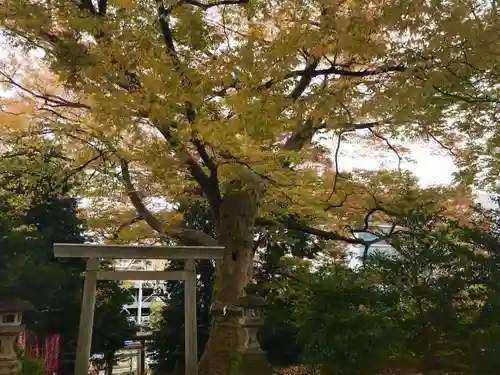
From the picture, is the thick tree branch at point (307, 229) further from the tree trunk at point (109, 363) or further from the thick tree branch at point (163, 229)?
the tree trunk at point (109, 363)

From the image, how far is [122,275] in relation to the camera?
6965 millimetres

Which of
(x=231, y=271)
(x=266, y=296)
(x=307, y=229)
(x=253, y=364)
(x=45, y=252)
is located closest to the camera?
(x=253, y=364)

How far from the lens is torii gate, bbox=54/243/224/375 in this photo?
21.6 feet

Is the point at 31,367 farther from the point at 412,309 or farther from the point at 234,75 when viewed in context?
the point at 412,309

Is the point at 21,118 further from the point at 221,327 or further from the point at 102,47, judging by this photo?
the point at 221,327

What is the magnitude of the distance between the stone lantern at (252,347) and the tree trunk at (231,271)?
63.4 inches

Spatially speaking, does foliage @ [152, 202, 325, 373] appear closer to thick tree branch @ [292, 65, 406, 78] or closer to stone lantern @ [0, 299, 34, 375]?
thick tree branch @ [292, 65, 406, 78]

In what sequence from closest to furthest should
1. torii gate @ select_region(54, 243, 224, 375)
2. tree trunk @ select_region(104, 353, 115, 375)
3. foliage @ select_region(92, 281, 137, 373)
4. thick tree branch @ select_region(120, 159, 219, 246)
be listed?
torii gate @ select_region(54, 243, 224, 375), thick tree branch @ select_region(120, 159, 219, 246), foliage @ select_region(92, 281, 137, 373), tree trunk @ select_region(104, 353, 115, 375)

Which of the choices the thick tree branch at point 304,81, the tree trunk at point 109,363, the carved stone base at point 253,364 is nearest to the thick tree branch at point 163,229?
the carved stone base at point 253,364

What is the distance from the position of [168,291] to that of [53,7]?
735cm

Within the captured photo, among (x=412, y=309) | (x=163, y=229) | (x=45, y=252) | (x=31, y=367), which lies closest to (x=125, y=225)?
(x=45, y=252)

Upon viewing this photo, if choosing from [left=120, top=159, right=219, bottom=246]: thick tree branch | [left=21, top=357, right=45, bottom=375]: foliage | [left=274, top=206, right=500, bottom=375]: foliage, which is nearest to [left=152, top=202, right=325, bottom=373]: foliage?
[left=120, top=159, right=219, bottom=246]: thick tree branch

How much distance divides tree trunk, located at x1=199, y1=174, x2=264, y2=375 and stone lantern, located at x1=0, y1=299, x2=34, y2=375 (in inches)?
138

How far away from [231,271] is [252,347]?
247 centimetres
